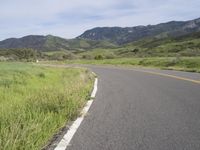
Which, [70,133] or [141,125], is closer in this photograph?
[70,133]

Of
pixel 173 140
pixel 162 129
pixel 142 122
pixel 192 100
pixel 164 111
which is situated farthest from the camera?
pixel 192 100

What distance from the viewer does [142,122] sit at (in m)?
8.30

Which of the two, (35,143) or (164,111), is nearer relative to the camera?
(35,143)

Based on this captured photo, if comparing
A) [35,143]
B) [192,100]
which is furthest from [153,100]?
[35,143]

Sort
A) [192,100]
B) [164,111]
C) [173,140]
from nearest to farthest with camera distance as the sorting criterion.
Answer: [173,140] < [164,111] < [192,100]

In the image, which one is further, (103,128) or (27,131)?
(103,128)

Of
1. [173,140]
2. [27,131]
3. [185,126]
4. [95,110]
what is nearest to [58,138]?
[27,131]

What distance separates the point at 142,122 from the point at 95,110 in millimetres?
2184

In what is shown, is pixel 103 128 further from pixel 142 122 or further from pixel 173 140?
pixel 173 140

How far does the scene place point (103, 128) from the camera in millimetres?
7766

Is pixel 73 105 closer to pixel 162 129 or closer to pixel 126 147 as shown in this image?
pixel 162 129

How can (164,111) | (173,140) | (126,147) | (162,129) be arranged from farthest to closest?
1. (164,111)
2. (162,129)
3. (173,140)
4. (126,147)

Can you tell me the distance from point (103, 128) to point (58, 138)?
1146 mm

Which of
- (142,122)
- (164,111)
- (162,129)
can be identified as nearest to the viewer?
(162,129)
